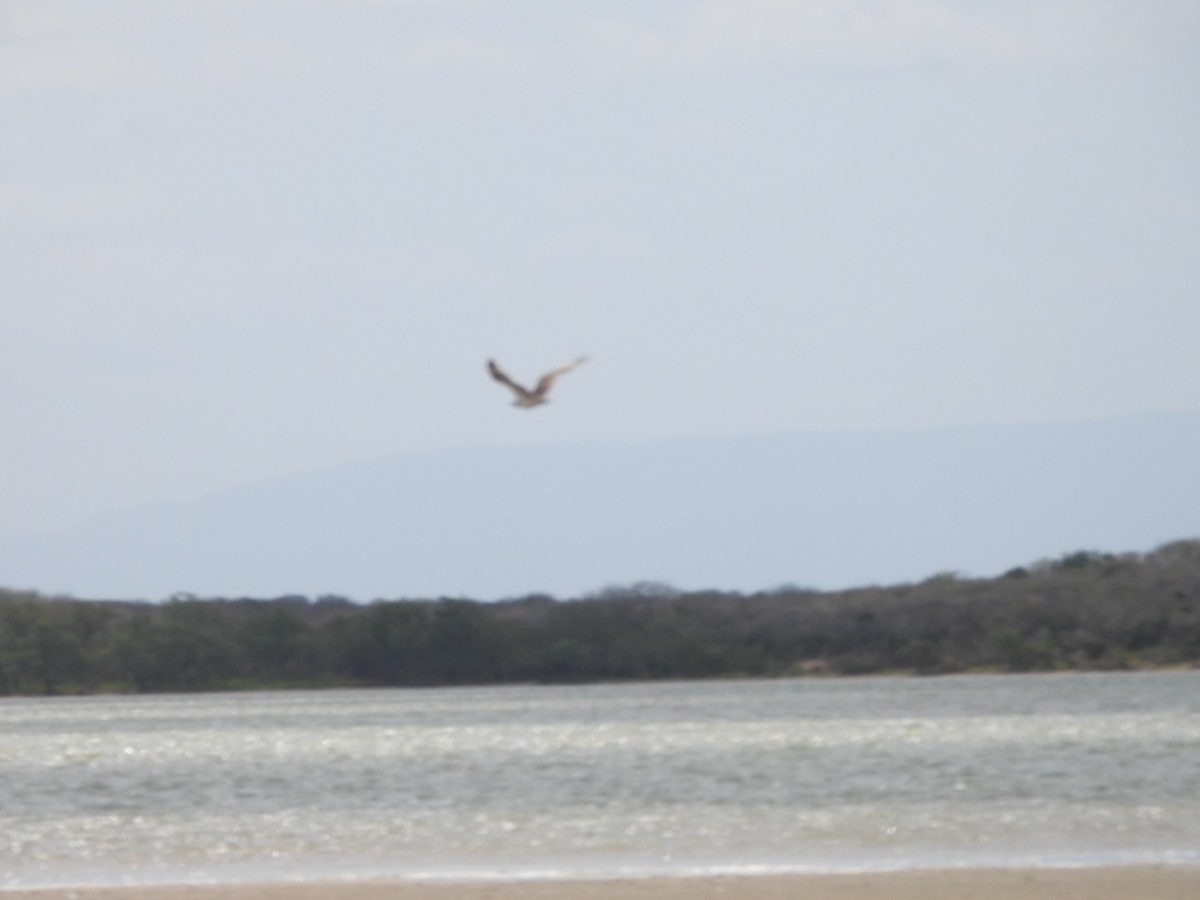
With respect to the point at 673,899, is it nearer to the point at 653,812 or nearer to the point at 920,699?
the point at 653,812

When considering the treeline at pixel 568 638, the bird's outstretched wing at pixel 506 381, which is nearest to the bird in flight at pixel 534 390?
the bird's outstretched wing at pixel 506 381

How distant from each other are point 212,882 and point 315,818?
24.6ft

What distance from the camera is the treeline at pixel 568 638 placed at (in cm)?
11344

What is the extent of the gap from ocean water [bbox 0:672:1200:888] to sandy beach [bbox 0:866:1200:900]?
0.87 meters

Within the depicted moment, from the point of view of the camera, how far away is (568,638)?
118m

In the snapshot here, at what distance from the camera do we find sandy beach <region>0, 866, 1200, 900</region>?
19844 mm

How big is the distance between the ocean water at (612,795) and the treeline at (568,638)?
46859 millimetres

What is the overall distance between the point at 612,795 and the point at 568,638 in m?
86.0

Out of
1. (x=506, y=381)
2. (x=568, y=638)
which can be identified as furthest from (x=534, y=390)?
(x=568, y=638)

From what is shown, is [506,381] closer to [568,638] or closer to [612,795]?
[612,795]

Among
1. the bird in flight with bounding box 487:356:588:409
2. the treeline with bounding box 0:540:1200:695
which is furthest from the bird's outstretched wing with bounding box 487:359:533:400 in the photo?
the treeline with bounding box 0:540:1200:695

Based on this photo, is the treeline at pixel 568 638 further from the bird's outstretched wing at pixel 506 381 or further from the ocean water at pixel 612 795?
the bird's outstretched wing at pixel 506 381

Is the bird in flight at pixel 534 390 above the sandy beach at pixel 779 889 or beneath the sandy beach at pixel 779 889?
above

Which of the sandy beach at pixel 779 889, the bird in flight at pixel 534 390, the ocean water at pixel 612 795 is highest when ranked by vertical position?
the bird in flight at pixel 534 390
